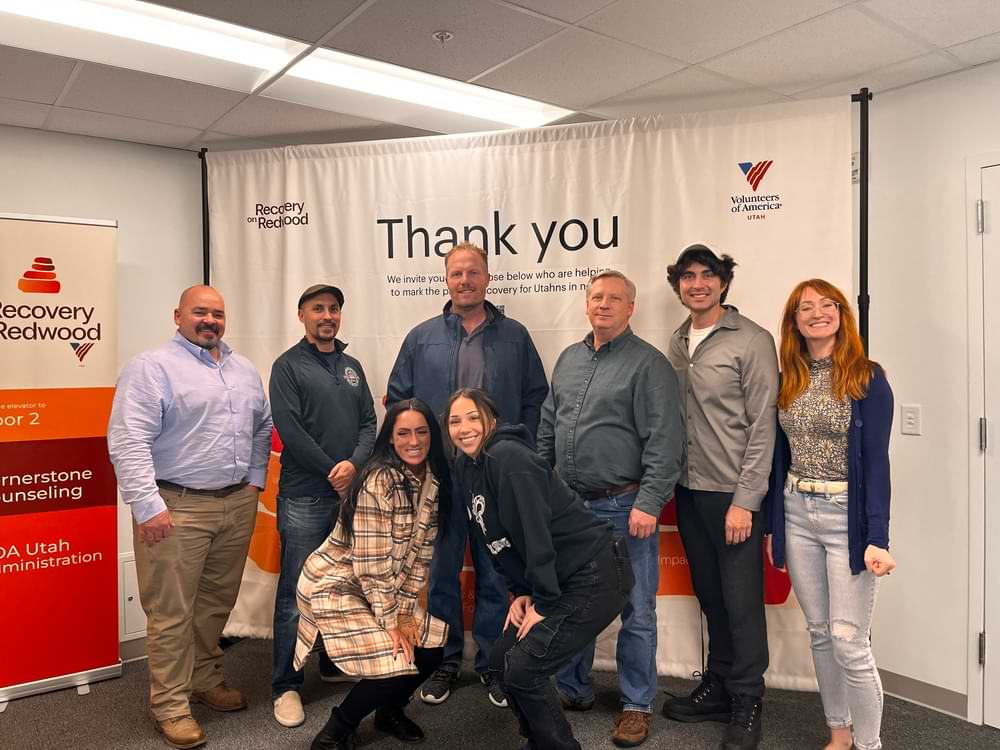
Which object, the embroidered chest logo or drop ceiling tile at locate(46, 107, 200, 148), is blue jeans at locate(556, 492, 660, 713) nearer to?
the embroidered chest logo

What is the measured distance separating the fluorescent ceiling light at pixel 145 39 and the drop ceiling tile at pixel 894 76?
2.20 m

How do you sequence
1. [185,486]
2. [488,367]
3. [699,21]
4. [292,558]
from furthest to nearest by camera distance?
1. [488,367]
2. [292,558]
3. [185,486]
4. [699,21]

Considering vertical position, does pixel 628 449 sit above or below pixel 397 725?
above

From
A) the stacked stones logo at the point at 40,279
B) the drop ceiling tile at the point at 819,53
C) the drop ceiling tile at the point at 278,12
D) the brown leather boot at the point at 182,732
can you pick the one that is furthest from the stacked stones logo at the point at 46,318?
the drop ceiling tile at the point at 819,53

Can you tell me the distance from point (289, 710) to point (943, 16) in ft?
11.2

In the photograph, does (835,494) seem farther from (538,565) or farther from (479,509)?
(479,509)

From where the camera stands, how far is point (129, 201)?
13.0 ft

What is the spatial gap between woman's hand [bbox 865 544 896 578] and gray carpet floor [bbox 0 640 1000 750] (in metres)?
0.81

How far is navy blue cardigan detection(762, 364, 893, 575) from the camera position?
236 centimetres

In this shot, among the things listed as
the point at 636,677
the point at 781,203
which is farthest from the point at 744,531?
the point at 781,203

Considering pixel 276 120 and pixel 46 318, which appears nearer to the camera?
pixel 46 318

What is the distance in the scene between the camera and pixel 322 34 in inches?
106

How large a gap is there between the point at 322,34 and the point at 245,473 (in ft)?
5.54

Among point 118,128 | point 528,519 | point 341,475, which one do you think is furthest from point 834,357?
point 118,128
